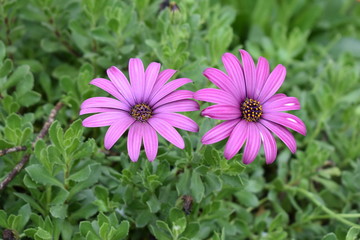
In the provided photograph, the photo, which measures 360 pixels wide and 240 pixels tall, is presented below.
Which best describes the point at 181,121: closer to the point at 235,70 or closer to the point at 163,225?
the point at 235,70

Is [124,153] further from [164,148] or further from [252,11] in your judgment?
[252,11]

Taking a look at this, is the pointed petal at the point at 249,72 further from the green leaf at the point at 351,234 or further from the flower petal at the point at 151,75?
the green leaf at the point at 351,234

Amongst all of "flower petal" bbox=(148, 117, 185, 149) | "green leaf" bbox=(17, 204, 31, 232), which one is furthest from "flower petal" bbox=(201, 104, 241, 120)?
"green leaf" bbox=(17, 204, 31, 232)

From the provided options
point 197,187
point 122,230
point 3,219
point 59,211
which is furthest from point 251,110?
Result: point 3,219

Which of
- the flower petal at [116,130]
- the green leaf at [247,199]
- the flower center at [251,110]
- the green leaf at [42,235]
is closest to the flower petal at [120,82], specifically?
the flower petal at [116,130]

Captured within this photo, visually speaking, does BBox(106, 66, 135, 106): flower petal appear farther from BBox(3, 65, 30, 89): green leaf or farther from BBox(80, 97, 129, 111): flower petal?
BBox(3, 65, 30, 89): green leaf

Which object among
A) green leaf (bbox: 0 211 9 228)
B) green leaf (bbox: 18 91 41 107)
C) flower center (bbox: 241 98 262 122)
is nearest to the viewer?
flower center (bbox: 241 98 262 122)

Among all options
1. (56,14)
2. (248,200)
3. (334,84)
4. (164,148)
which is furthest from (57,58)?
(334,84)
